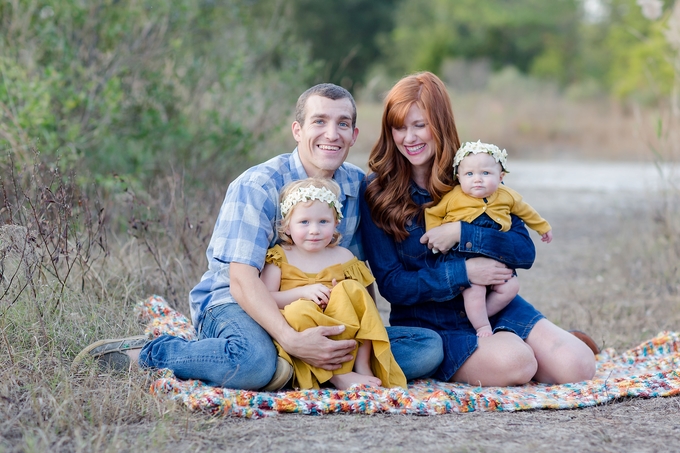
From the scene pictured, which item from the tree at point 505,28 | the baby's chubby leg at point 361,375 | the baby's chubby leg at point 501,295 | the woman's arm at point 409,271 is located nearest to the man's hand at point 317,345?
the baby's chubby leg at point 361,375

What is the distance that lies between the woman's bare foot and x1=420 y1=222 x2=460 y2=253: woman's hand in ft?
2.23

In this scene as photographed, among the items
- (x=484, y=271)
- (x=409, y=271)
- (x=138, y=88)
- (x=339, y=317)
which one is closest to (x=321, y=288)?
(x=339, y=317)

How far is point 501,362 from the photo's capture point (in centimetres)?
337

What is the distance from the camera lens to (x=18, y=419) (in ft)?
8.57

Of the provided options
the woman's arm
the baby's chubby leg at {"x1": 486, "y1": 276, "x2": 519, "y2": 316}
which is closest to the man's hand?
the woman's arm

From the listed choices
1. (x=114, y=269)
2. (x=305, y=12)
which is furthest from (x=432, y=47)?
(x=114, y=269)

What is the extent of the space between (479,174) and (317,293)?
903 mm

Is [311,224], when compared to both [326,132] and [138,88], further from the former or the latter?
[138,88]

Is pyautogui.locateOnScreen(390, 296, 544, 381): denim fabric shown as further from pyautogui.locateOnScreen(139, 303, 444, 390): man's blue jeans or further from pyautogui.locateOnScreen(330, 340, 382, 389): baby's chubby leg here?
pyautogui.locateOnScreen(139, 303, 444, 390): man's blue jeans

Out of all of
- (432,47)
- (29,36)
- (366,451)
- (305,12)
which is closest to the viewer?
(366,451)

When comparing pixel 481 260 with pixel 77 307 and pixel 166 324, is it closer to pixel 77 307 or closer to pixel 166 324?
pixel 166 324

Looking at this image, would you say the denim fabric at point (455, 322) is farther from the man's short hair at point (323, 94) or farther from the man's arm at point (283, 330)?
the man's short hair at point (323, 94)

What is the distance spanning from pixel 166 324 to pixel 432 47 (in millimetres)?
25937

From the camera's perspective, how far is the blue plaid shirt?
3.16 m
